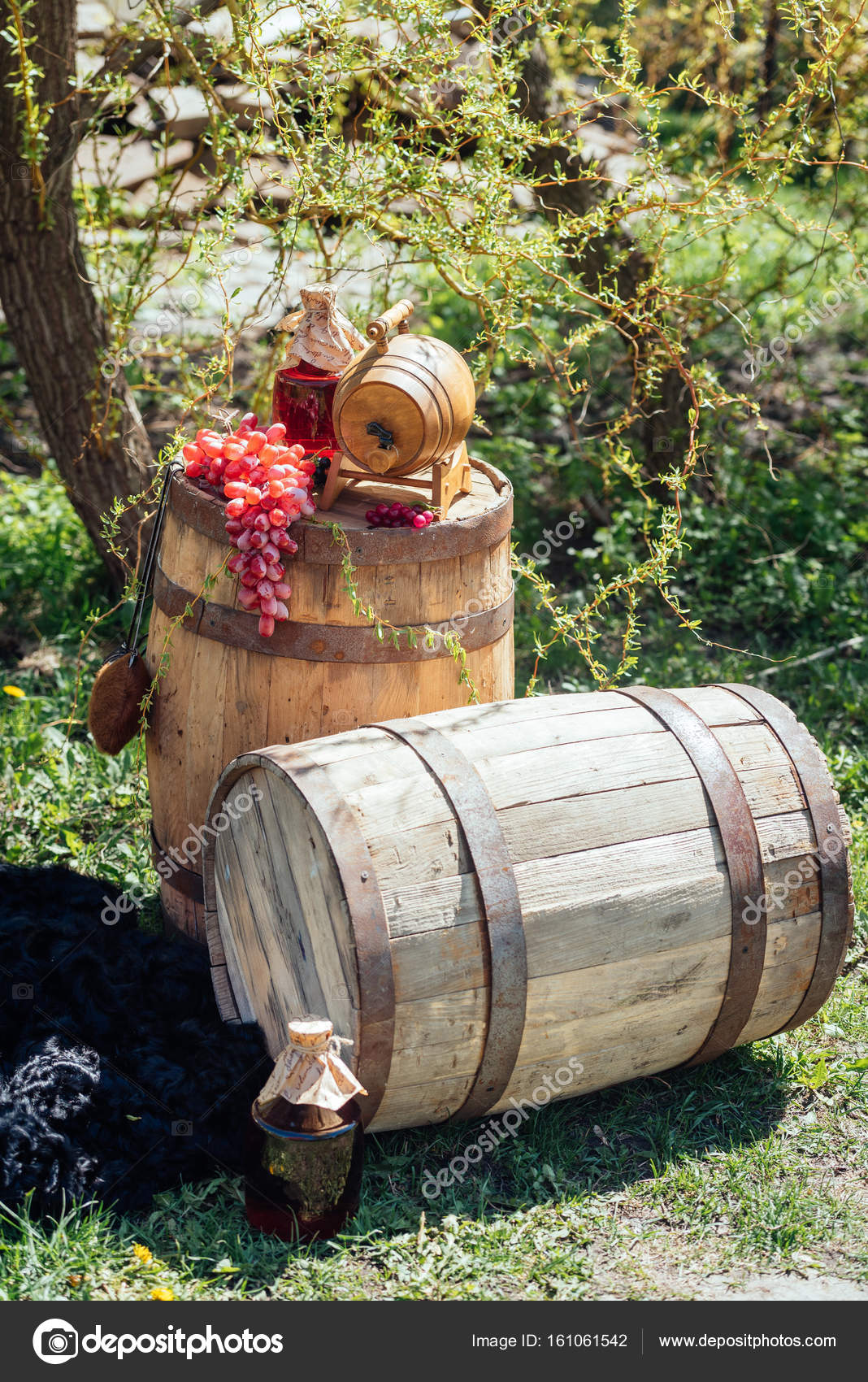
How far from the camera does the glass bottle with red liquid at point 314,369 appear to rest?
9.82 ft

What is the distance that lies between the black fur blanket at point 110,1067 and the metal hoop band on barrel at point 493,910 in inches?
23.0

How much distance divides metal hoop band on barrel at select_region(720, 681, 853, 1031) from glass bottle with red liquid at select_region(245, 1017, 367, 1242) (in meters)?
1.10

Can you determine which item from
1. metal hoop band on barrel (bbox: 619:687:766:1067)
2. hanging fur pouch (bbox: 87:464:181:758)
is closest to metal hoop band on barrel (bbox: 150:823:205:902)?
hanging fur pouch (bbox: 87:464:181:758)

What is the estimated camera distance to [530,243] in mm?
3590

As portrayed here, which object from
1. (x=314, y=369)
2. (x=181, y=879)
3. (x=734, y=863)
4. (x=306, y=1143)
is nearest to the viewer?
(x=306, y=1143)

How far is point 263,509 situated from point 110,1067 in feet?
4.25

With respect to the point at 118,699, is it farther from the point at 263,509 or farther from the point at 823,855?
the point at 823,855

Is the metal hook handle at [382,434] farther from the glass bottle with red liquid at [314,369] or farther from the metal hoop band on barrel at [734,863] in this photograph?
the metal hoop band on barrel at [734,863]

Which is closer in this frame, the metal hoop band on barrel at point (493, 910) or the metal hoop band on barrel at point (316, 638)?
the metal hoop band on barrel at point (493, 910)

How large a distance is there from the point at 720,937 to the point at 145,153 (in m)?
6.24

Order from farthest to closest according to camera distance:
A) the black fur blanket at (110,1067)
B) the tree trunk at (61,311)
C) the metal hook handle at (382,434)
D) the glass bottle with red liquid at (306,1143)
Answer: the tree trunk at (61,311) → the metal hook handle at (382,434) → the black fur blanket at (110,1067) → the glass bottle with red liquid at (306,1143)

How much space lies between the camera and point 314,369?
3043 millimetres

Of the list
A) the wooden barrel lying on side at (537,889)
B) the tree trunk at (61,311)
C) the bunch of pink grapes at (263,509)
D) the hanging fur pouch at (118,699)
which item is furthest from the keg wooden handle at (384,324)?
A: the tree trunk at (61,311)

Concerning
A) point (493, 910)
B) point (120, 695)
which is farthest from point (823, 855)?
point (120, 695)
